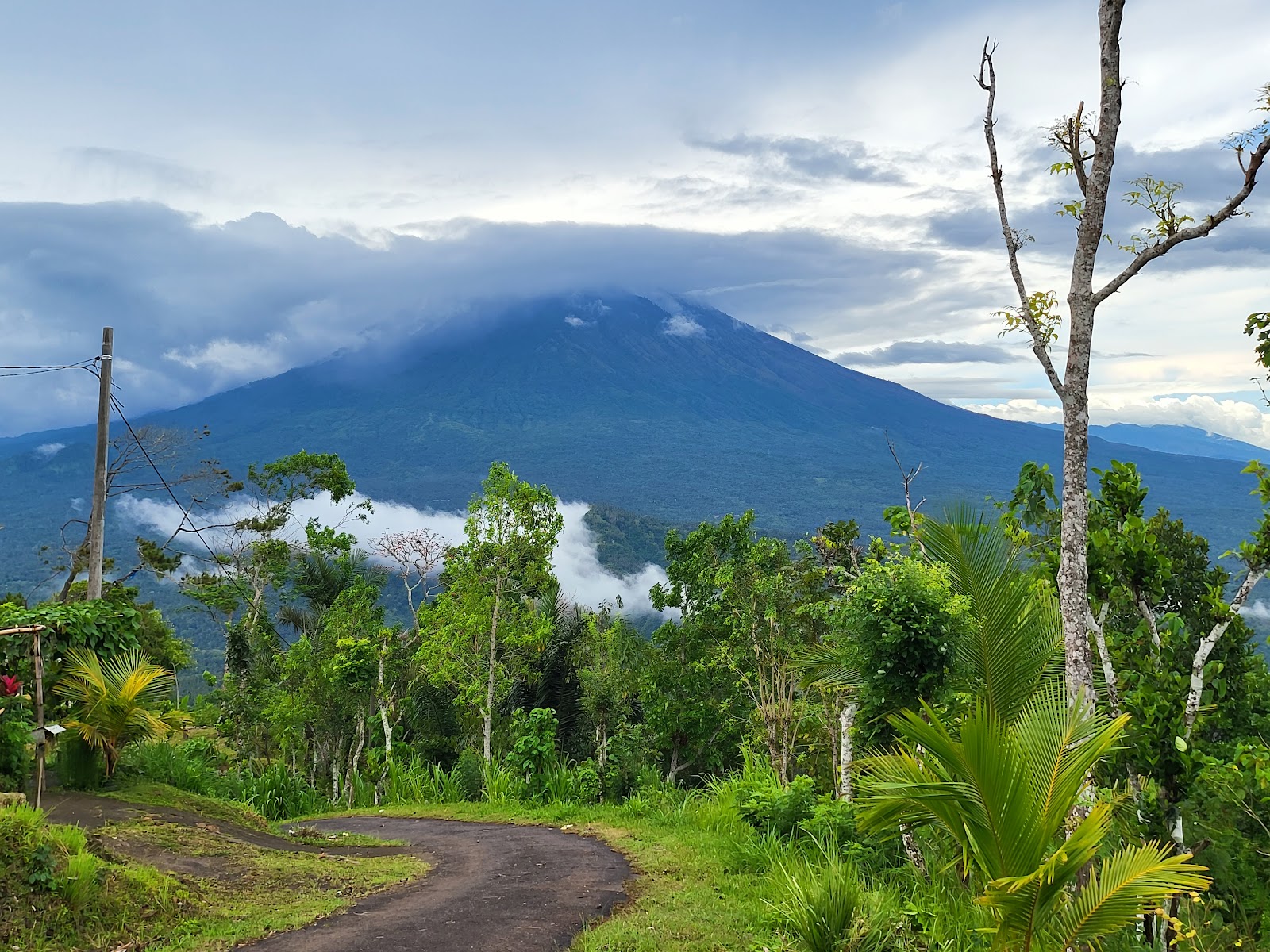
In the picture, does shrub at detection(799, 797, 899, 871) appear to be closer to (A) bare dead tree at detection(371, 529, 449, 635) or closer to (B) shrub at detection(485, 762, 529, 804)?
(B) shrub at detection(485, 762, 529, 804)

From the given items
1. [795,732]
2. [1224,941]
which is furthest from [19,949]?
[795,732]

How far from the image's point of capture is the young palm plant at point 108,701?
9.56 m

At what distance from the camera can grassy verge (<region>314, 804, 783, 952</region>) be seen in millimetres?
6215

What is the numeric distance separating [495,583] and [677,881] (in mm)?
11398

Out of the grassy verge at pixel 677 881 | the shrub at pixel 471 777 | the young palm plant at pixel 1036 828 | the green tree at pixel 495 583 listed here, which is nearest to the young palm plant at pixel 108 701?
the grassy verge at pixel 677 881

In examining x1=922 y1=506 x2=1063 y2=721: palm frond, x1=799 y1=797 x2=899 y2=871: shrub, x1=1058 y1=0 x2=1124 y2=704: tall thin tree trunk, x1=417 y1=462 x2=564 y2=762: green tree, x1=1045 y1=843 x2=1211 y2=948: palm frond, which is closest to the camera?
x1=1045 y1=843 x2=1211 y2=948: palm frond

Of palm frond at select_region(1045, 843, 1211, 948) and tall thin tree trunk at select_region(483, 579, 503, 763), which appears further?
tall thin tree trunk at select_region(483, 579, 503, 763)

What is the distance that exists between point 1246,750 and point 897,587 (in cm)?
422

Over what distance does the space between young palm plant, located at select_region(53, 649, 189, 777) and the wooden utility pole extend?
3118 mm

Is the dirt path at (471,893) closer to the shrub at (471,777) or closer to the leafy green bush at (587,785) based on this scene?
the leafy green bush at (587,785)

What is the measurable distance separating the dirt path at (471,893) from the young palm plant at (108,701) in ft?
2.51

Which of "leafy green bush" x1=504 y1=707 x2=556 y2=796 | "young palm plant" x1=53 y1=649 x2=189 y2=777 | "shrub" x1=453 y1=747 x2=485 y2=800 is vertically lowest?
"shrub" x1=453 y1=747 x2=485 y2=800

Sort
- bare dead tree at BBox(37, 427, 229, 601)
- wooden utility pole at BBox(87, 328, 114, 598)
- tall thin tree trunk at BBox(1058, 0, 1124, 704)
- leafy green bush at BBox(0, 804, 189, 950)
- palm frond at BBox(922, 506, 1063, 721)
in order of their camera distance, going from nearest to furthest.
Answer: leafy green bush at BBox(0, 804, 189, 950)
tall thin tree trunk at BBox(1058, 0, 1124, 704)
palm frond at BBox(922, 506, 1063, 721)
wooden utility pole at BBox(87, 328, 114, 598)
bare dead tree at BBox(37, 427, 229, 601)

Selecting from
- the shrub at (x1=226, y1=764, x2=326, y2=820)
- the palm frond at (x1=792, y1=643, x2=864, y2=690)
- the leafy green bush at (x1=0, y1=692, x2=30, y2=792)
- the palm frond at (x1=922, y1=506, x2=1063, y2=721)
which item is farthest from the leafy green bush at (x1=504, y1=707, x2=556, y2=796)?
the palm frond at (x1=922, y1=506, x2=1063, y2=721)
